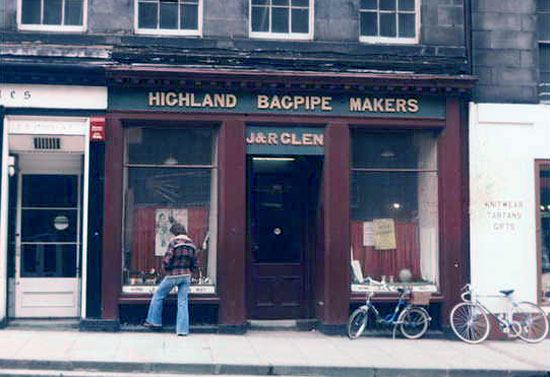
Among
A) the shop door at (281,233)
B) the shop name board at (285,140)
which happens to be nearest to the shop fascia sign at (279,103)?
the shop name board at (285,140)

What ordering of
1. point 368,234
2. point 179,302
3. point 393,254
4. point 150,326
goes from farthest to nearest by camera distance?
point 393,254
point 368,234
point 150,326
point 179,302

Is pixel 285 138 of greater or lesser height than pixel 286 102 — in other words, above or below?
below

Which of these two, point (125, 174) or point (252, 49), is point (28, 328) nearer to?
point (125, 174)

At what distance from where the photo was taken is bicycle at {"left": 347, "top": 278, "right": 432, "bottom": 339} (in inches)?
538

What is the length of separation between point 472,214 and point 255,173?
161 inches

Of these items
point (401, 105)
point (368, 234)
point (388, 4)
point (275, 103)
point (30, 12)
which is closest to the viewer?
point (30, 12)

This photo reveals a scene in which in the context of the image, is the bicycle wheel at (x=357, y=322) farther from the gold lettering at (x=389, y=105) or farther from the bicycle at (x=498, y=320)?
the gold lettering at (x=389, y=105)

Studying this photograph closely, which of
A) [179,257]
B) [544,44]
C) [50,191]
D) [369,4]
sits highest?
[369,4]

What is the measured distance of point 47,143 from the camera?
13906 millimetres

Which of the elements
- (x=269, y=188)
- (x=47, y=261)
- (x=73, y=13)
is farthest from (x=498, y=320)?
(x=73, y=13)

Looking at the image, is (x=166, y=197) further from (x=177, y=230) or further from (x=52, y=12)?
(x=52, y=12)

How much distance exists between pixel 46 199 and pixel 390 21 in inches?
280

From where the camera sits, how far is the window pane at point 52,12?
13.8m

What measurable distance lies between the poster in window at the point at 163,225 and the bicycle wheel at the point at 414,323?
4313 mm
